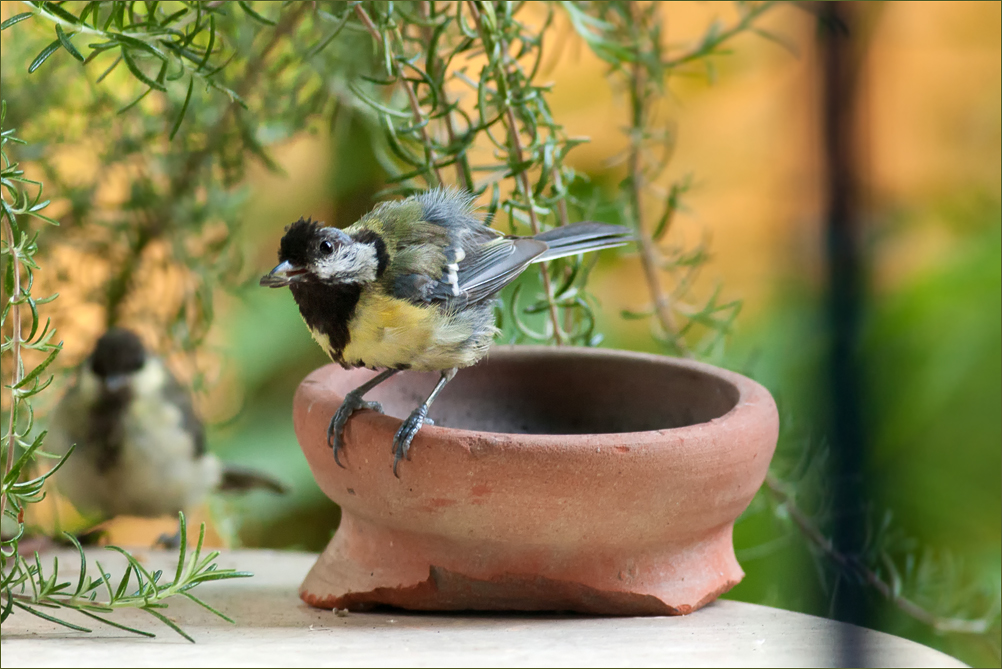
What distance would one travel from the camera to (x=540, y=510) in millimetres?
861

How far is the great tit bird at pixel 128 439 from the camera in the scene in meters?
1.61

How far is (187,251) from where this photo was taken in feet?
5.03

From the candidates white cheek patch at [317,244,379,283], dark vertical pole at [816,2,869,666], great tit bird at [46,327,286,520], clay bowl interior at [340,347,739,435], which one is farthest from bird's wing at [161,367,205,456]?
dark vertical pole at [816,2,869,666]

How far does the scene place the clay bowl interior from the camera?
3.67 ft

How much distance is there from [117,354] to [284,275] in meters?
0.73

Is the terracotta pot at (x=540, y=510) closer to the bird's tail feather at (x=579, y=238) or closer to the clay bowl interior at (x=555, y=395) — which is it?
the clay bowl interior at (x=555, y=395)

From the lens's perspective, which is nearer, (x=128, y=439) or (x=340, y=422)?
(x=340, y=422)

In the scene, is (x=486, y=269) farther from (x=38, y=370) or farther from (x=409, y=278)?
(x=38, y=370)

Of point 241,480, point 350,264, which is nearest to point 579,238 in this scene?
point 350,264

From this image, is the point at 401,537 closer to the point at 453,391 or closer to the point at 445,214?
the point at 453,391

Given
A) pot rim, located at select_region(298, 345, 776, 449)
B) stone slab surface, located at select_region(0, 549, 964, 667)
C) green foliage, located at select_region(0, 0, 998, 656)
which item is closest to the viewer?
stone slab surface, located at select_region(0, 549, 964, 667)

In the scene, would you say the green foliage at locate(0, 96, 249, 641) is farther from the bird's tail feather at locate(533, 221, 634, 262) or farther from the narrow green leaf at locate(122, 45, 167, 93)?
the bird's tail feather at locate(533, 221, 634, 262)

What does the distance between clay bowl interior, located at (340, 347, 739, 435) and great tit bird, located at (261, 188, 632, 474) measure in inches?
2.1

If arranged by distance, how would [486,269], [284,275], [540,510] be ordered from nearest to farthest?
[540,510]
[284,275]
[486,269]
